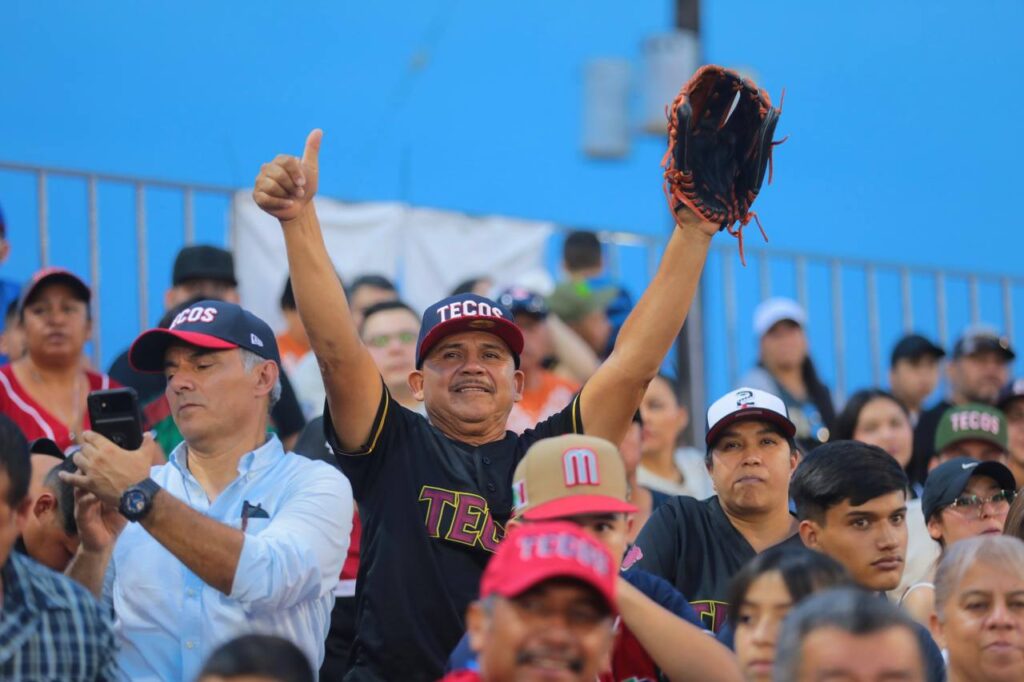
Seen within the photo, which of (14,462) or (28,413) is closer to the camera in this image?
(14,462)

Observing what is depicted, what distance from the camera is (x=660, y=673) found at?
4.48m

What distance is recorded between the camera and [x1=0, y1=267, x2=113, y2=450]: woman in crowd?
6804 millimetres

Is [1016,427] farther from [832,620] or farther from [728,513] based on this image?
[832,620]

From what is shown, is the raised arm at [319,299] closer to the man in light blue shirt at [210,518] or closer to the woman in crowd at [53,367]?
the man in light blue shirt at [210,518]

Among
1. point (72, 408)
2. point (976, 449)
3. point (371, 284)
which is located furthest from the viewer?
point (371, 284)

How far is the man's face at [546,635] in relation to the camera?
146 inches

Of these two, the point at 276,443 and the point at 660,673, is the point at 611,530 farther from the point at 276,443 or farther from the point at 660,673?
the point at 276,443

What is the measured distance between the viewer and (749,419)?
19.0 feet

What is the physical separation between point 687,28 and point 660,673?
813 centimetres

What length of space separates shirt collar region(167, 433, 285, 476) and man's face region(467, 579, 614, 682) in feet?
5.38

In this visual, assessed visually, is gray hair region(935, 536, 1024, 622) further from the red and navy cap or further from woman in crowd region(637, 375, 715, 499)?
the red and navy cap

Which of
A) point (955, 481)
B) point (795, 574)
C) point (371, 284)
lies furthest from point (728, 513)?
point (371, 284)

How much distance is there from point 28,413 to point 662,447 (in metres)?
3.04

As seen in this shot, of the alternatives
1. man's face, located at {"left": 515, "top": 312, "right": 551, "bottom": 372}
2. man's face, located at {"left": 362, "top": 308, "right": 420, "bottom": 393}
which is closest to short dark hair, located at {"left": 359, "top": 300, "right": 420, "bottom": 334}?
man's face, located at {"left": 362, "top": 308, "right": 420, "bottom": 393}
